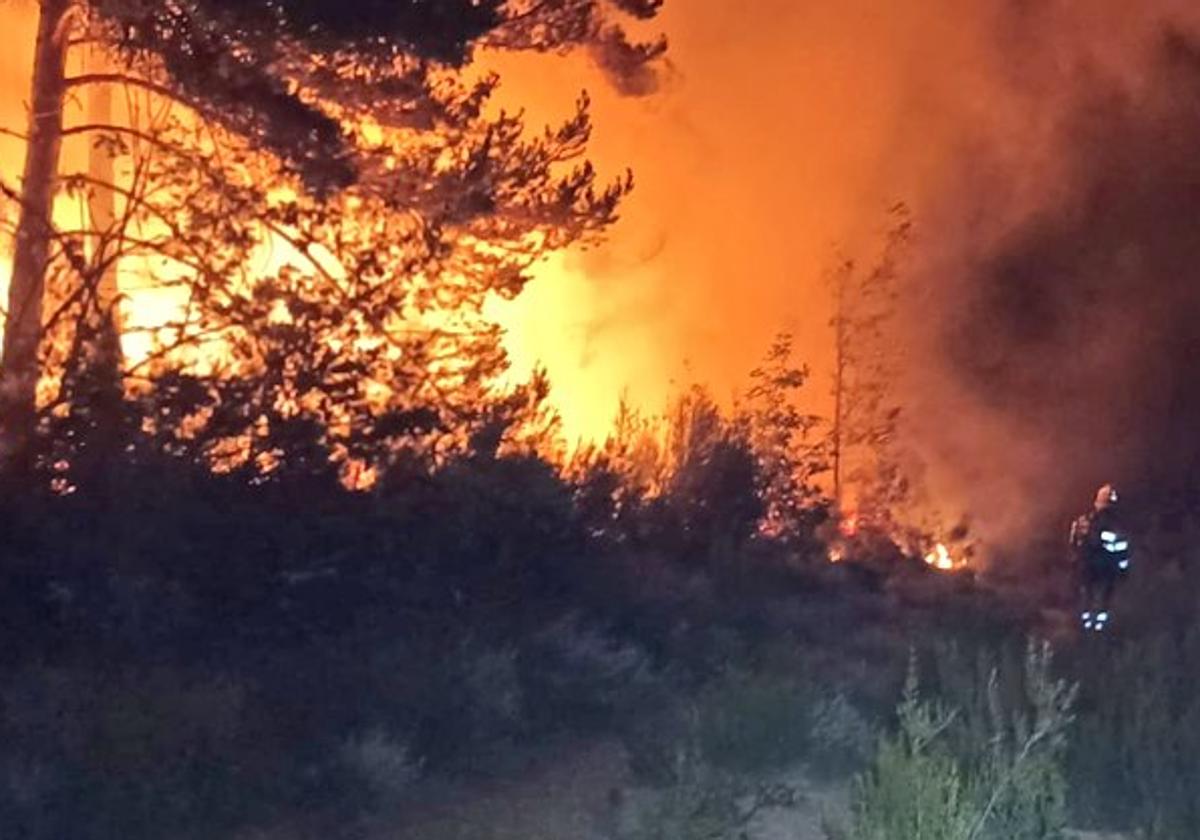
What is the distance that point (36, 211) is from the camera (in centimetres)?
1398

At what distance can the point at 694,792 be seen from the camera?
28.6 feet

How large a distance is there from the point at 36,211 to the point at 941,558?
42.3 feet

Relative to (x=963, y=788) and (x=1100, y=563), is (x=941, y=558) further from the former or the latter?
(x=963, y=788)

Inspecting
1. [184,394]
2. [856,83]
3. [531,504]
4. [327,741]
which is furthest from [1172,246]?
[327,741]

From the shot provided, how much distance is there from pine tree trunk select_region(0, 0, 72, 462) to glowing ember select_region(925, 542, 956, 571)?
39.3ft

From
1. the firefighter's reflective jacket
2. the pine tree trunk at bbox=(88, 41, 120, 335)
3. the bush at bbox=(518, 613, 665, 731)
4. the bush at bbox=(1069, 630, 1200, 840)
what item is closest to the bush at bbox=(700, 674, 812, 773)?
the bush at bbox=(518, 613, 665, 731)

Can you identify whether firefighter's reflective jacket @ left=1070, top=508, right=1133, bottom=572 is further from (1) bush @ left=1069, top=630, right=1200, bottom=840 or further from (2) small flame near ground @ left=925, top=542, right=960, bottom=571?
(1) bush @ left=1069, top=630, right=1200, bottom=840

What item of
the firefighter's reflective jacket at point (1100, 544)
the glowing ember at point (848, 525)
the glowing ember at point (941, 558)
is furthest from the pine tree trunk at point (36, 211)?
the glowing ember at point (941, 558)

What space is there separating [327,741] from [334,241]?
4.81 metres

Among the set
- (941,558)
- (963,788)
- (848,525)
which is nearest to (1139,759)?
(963,788)

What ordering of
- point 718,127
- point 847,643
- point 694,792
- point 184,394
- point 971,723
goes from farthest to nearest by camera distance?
point 718,127
point 847,643
point 184,394
point 971,723
point 694,792

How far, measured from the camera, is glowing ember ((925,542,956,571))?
933 inches

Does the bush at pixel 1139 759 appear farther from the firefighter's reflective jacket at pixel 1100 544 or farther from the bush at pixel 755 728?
the firefighter's reflective jacket at pixel 1100 544

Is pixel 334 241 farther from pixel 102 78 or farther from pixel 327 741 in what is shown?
pixel 327 741
